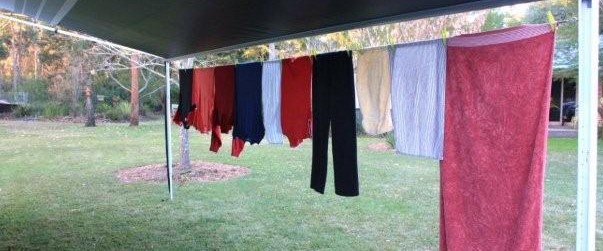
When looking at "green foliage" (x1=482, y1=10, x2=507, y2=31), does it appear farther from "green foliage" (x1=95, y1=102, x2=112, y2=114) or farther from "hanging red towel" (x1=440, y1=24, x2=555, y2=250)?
"green foliage" (x1=95, y1=102, x2=112, y2=114)

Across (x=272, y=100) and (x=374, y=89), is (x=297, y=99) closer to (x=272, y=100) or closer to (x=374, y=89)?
(x=272, y=100)

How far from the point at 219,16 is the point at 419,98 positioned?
1.35 metres

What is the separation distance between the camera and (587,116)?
1675mm

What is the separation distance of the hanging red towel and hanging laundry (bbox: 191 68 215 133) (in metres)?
2.60

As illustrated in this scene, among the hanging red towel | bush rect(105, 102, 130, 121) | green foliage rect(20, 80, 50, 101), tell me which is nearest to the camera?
the hanging red towel

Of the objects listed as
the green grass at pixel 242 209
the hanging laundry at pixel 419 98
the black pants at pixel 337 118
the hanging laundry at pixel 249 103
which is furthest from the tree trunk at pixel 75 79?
the hanging laundry at pixel 419 98

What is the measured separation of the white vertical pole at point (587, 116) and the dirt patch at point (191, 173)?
552 cm

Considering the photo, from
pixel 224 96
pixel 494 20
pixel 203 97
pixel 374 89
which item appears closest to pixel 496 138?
pixel 374 89

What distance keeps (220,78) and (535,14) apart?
919cm

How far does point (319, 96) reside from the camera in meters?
2.90

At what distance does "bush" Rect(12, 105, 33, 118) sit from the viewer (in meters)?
18.0

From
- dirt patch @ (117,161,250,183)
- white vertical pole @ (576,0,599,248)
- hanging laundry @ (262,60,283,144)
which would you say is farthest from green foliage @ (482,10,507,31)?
white vertical pole @ (576,0,599,248)

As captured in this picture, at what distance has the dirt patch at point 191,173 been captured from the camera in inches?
270

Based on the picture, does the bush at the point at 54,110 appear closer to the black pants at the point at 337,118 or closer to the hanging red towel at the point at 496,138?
the black pants at the point at 337,118
